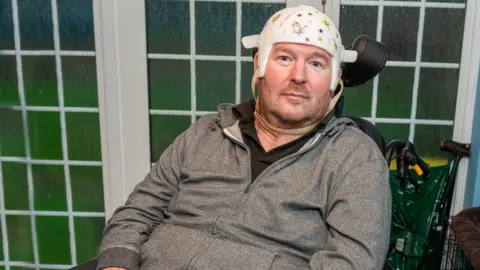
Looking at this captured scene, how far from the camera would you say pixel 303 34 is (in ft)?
4.59

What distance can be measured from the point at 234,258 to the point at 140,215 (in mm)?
367

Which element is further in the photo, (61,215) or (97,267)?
(61,215)

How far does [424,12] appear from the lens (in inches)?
86.9

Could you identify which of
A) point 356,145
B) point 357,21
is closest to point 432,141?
point 357,21

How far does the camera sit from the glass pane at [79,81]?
2357mm

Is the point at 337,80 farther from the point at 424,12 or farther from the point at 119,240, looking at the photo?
the point at 424,12

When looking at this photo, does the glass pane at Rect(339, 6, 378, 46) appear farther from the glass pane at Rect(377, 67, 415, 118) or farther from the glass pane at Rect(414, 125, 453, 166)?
the glass pane at Rect(414, 125, 453, 166)

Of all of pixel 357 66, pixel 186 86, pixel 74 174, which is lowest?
pixel 74 174

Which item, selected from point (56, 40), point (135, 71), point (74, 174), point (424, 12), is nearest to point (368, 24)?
point (424, 12)

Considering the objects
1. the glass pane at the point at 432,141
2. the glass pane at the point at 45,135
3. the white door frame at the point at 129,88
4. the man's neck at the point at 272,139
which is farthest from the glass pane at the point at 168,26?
the glass pane at the point at 432,141

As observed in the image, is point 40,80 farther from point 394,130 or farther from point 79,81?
point 394,130

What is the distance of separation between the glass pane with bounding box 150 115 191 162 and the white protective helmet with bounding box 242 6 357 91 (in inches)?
39.1

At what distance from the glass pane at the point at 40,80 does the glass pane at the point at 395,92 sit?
1.61m

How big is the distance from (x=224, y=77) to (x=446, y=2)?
108 centimetres
